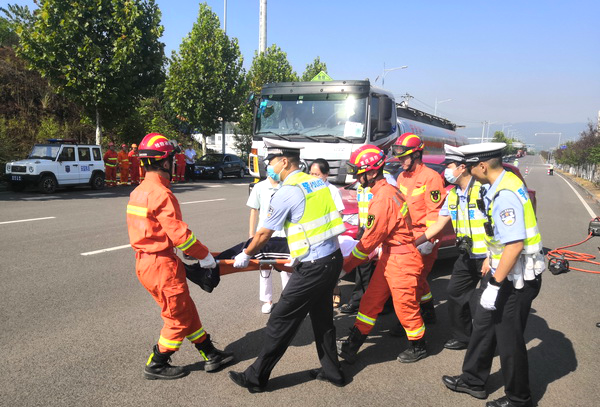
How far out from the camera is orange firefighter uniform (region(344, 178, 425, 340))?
12.3ft

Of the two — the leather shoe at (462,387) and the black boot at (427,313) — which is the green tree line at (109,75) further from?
the leather shoe at (462,387)

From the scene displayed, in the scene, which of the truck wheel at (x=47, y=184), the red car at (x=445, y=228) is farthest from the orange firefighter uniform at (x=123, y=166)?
the red car at (x=445, y=228)

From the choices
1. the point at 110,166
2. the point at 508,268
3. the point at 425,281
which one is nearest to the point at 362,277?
the point at 425,281

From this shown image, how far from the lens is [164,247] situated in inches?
134

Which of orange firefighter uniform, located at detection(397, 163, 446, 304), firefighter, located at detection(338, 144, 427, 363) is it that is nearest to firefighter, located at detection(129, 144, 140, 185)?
orange firefighter uniform, located at detection(397, 163, 446, 304)

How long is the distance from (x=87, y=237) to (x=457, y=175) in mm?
7125

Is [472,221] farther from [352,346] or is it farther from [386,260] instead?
[352,346]

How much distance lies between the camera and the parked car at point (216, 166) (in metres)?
25.9

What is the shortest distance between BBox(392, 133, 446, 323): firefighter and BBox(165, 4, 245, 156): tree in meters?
23.3

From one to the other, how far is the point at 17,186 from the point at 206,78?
45.7 feet

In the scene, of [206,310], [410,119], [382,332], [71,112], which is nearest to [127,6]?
[71,112]

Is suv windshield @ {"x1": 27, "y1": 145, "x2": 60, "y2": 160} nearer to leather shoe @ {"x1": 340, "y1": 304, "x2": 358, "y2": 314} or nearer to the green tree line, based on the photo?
the green tree line

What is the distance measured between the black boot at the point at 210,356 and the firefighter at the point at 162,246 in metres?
0.21

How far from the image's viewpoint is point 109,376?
3.57 m
